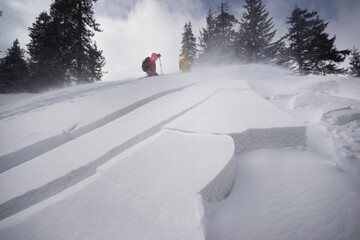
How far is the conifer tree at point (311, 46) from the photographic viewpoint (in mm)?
17344

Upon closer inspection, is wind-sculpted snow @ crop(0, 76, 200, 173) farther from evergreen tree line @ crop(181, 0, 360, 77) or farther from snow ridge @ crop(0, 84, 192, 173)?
evergreen tree line @ crop(181, 0, 360, 77)

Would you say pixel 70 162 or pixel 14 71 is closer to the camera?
pixel 70 162

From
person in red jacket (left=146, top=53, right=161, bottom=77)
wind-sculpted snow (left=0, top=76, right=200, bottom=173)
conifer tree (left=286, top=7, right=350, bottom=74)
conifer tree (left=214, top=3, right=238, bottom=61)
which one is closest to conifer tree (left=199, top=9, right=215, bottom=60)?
conifer tree (left=214, top=3, right=238, bottom=61)

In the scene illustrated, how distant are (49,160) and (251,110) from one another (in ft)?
10.4

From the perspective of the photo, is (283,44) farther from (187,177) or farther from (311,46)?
(187,177)

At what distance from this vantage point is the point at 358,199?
159 cm

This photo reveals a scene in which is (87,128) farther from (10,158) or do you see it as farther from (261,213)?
(261,213)

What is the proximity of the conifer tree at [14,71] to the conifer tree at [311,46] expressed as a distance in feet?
103

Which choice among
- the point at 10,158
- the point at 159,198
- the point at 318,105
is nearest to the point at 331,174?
the point at 159,198

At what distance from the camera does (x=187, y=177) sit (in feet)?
4.79

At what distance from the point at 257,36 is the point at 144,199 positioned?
23.8m

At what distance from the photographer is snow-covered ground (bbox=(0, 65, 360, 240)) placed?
3.87ft

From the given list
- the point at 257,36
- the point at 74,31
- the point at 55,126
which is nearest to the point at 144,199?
the point at 55,126

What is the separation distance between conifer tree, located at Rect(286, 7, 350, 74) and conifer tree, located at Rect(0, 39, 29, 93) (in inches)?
1236
